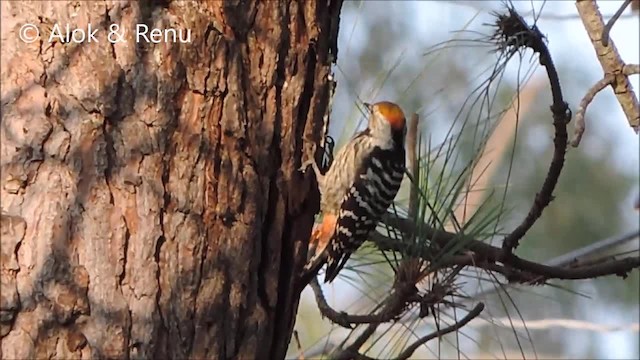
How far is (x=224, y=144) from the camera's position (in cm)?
140

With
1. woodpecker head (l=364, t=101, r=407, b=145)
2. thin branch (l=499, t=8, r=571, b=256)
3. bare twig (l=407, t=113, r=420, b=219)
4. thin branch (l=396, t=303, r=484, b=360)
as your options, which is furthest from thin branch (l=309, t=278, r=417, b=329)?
woodpecker head (l=364, t=101, r=407, b=145)

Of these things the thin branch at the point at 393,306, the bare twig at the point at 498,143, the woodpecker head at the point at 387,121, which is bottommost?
the thin branch at the point at 393,306

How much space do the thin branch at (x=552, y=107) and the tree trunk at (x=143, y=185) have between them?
1.72ft

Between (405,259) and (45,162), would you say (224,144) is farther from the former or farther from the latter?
(405,259)

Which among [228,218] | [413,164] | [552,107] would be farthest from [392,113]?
[228,218]

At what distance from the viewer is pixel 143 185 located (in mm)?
1312

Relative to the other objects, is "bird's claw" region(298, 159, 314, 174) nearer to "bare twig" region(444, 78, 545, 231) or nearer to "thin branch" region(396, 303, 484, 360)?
"thin branch" region(396, 303, 484, 360)

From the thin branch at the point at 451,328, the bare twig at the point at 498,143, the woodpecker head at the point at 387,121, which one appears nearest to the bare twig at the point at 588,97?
the thin branch at the point at 451,328

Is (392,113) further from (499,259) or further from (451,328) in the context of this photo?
(451,328)

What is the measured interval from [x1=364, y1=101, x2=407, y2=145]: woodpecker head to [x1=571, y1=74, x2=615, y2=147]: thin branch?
2.72ft

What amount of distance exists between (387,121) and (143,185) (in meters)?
1.26

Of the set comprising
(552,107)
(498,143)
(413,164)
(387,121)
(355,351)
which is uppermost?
(498,143)

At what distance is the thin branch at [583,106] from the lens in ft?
4.82

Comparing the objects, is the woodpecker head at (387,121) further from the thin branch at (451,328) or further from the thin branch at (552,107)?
the thin branch at (451,328)
